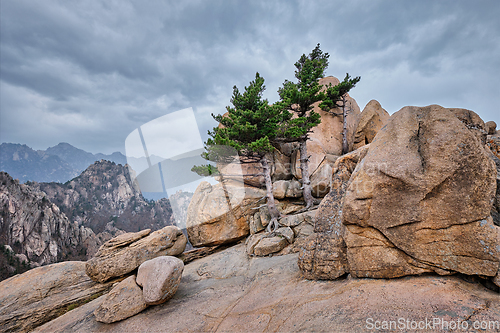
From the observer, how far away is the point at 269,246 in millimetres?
10188

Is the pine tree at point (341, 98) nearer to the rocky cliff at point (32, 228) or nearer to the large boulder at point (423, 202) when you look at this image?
the large boulder at point (423, 202)

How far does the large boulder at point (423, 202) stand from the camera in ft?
12.7

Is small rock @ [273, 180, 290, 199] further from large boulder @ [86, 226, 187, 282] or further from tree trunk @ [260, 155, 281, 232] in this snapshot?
large boulder @ [86, 226, 187, 282]

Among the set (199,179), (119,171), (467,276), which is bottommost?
(467,276)

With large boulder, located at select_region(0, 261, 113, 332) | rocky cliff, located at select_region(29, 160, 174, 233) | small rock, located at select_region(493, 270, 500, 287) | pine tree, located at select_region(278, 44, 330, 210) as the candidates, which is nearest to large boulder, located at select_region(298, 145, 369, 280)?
small rock, located at select_region(493, 270, 500, 287)

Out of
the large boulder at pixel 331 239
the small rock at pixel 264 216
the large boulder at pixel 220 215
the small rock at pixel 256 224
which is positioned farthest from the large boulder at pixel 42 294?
the large boulder at pixel 331 239

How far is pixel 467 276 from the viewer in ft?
13.4

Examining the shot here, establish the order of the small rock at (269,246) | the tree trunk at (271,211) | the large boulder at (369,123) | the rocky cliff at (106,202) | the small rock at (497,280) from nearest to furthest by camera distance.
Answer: the small rock at (497,280) < the small rock at (269,246) < the tree trunk at (271,211) < the large boulder at (369,123) < the rocky cliff at (106,202)

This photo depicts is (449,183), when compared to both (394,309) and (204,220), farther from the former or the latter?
(204,220)

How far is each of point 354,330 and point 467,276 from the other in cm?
297

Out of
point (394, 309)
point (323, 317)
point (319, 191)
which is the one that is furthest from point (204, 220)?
point (394, 309)

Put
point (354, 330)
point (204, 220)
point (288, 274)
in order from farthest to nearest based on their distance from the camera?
1. point (204, 220)
2. point (288, 274)
3. point (354, 330)

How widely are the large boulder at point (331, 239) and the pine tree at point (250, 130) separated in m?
5.61

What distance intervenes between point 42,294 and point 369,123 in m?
23.4
